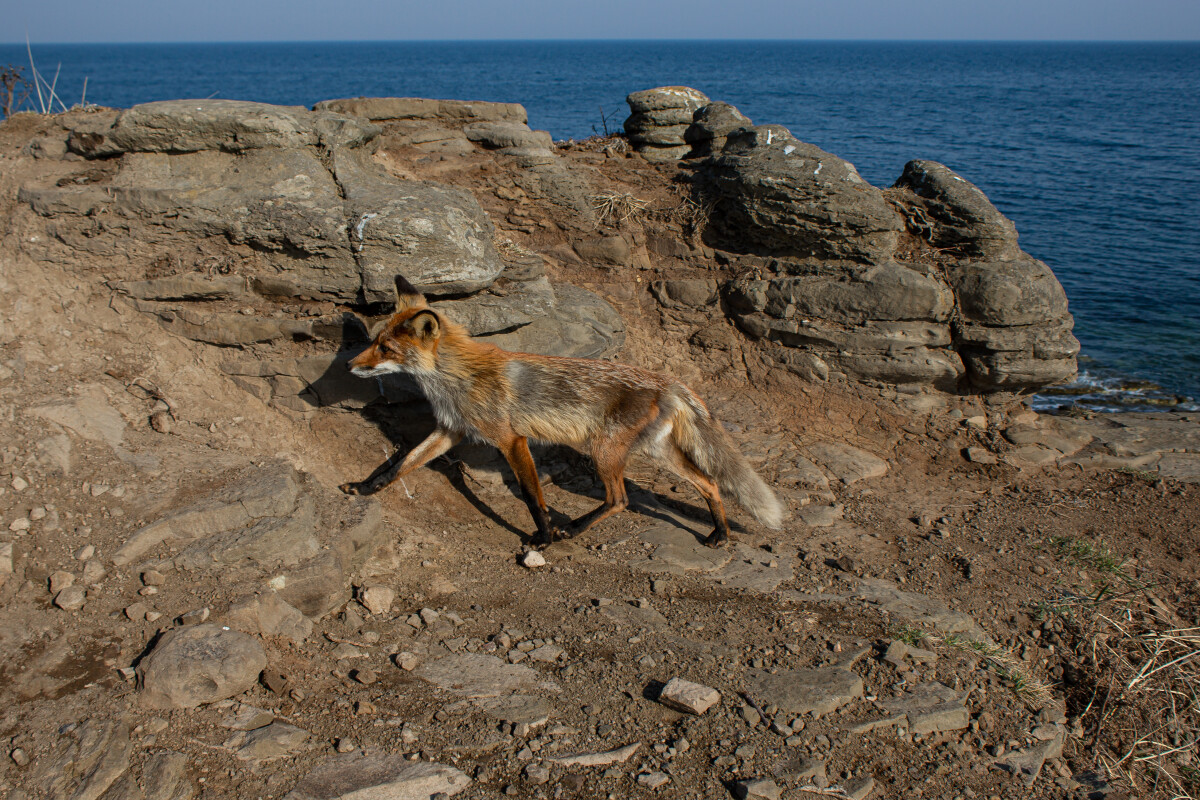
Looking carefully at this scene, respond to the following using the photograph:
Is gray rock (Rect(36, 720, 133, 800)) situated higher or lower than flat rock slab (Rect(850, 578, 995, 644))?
higher

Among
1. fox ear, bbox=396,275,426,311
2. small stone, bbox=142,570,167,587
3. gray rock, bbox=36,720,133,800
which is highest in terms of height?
fox ear, bbox=396,275,426,311

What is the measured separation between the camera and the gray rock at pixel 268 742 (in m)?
3.56

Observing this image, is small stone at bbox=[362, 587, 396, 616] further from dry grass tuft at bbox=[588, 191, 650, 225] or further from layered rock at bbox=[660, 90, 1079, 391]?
dry grass tuft at bbox=[588, 191, 650, 225]

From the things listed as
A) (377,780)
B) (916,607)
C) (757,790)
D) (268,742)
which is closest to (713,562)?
(916,607)

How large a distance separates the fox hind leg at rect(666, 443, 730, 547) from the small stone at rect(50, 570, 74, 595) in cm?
423

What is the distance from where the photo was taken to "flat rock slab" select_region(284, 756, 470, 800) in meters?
3.42

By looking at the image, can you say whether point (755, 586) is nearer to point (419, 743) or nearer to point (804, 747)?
point (804, 747)

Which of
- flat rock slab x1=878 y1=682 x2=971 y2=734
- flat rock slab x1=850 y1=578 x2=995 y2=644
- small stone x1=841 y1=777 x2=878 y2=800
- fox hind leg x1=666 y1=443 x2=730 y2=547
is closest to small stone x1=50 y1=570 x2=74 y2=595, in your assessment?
fox hind leg x1=666 y1=443 x2=730 y2=547

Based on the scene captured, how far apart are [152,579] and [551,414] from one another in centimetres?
299

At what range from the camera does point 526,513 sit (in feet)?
21.7

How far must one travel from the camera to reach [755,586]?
18.7 ft

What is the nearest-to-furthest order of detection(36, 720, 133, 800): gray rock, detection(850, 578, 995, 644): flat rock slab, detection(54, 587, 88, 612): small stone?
detection(36, 720, 133, 800): gray rock < detection(54, 587, 88, 612): small stone < detection(850, 578, 995, 644): flat rock slab

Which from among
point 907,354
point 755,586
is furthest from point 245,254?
point 907,354

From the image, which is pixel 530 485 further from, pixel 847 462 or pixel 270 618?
pixel 847 462
